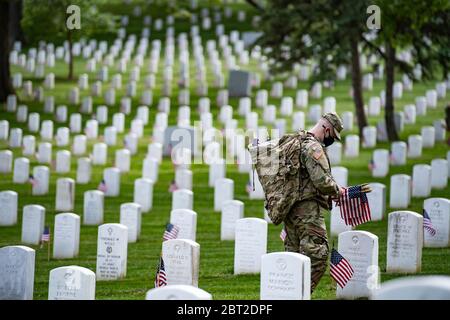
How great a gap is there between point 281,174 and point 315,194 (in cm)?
44

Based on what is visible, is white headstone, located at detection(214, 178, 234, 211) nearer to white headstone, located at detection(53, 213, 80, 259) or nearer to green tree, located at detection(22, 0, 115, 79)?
white headstone, located at detection(53, 213, 80, 259)

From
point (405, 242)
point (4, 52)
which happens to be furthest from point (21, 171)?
point (405, 242)

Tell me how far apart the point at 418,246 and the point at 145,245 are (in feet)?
17.8

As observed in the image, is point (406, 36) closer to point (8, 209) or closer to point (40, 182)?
point (40, 182)

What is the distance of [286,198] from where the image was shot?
13328 mm

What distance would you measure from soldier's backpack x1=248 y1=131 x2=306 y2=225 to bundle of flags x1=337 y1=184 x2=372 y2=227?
0.62m

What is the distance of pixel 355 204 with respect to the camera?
13836 mm

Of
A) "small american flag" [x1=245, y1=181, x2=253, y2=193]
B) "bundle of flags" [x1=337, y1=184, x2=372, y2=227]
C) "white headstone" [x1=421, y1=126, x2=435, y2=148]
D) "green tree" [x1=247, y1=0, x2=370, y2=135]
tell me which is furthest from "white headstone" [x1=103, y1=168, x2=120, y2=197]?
"bundle of flags" [x1=337, y1=184, x2=372, y2=227]

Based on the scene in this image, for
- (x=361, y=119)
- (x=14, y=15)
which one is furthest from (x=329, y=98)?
(x=14, y=15)

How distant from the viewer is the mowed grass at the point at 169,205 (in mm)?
15953

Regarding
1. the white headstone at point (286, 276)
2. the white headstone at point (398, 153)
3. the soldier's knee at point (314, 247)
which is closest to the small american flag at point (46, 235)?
the soldier's knee at point (314, 247)

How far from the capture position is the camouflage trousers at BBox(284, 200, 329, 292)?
13312mm

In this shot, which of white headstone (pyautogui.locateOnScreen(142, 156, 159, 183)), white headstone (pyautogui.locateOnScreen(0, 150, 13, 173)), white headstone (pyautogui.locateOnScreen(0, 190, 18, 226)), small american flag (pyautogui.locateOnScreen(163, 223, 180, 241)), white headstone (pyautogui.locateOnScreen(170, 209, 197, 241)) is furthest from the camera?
white headstone (pyautogui.locateOnScreen(0, 150, 13, 173))

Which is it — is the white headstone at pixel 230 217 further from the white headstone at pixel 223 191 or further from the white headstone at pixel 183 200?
the white headstone at pixel 223 191
